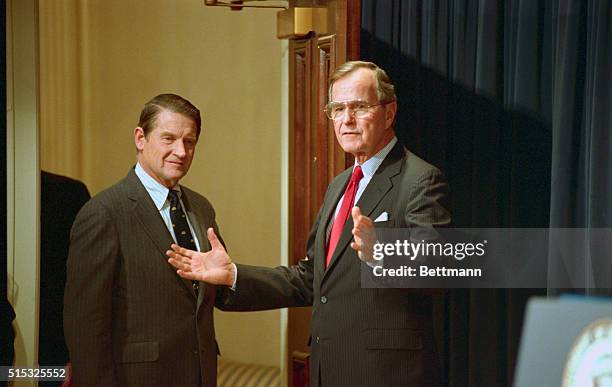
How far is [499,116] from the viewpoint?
2.49 meters

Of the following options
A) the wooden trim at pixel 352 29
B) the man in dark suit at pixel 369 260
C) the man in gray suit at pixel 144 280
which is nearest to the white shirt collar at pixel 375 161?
the man in dark suit at pixel 369 260

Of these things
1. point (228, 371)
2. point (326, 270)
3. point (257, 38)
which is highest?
point (257, 38)

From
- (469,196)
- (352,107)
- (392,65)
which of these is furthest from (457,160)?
(352,107)

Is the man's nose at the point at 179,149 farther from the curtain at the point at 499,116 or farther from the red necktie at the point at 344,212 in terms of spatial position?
the curtain at the point at 499,116

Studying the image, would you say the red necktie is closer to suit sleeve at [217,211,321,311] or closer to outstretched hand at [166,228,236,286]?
suit sleeve at [217,211,321,311]

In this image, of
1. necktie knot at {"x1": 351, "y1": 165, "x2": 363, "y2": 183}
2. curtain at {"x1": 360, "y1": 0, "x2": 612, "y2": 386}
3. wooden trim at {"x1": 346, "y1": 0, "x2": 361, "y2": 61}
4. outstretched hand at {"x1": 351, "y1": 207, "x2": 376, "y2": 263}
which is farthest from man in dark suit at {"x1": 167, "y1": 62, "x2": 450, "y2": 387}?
curtain at {"x1": 360, "y1": 0, "x2": 612, "y2": 386}

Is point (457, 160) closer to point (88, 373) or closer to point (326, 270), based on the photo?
point (326, 270)

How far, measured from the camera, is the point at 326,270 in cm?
222

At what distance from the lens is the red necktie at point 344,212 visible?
223 centimetres

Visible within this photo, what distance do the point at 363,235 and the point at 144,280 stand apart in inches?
21.5

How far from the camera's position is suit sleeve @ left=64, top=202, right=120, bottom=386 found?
2.15m

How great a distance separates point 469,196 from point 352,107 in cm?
56

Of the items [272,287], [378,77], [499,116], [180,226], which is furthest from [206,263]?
[499,116]

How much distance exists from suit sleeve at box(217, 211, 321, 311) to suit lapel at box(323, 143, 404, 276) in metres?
0.15
